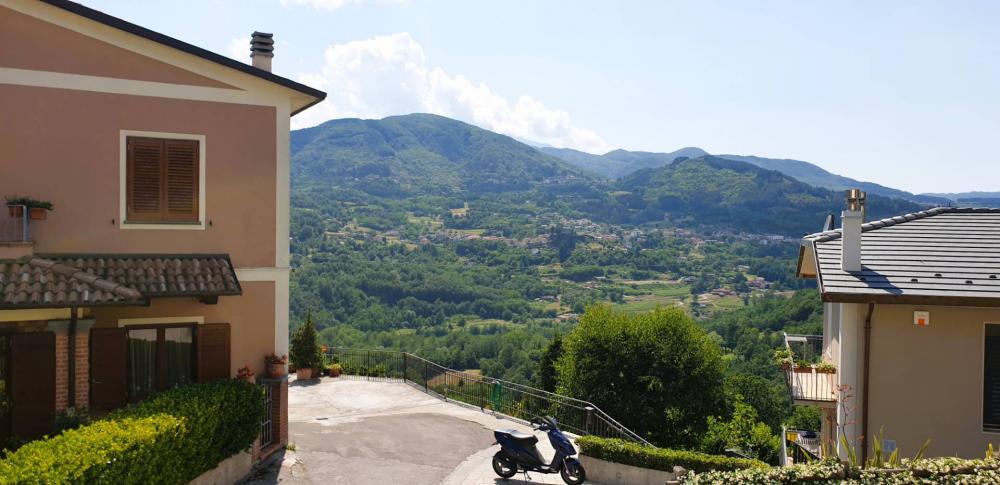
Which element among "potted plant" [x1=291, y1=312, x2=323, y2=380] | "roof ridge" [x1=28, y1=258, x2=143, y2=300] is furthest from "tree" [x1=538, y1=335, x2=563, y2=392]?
"roof ridge" [x1=28, y1=258, x2=143, y2=300]

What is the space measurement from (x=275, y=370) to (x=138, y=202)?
3543mm

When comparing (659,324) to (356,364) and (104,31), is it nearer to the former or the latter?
(356,364)

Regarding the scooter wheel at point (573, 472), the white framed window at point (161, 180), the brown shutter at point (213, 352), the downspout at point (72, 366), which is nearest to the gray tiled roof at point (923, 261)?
the scooter wheel at point (573, 472)

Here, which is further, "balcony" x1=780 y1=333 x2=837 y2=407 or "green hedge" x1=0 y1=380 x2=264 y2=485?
"balcony" x1=780 y1=333 x2=837 y2=407

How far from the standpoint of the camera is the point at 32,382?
34.7 feet

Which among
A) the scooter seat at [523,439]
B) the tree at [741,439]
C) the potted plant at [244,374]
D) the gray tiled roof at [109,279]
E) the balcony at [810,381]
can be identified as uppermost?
the gray tiled roof at [109,279]

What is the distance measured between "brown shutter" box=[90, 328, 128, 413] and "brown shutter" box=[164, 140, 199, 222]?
2.20m

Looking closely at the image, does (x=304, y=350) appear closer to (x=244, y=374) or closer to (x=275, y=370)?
(x=275, y=370)

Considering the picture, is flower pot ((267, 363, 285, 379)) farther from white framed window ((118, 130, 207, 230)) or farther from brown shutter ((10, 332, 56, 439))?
brown shutter ((10, 332, 56, 439))

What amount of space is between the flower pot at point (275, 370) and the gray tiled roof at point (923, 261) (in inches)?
350

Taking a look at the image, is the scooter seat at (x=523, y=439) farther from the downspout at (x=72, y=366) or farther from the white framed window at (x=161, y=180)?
the downspout at (x=72, y=366)

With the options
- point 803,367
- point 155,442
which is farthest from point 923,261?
point 155,442

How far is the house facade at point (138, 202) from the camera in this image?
1142cm

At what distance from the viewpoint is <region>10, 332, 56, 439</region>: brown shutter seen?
10477mm
